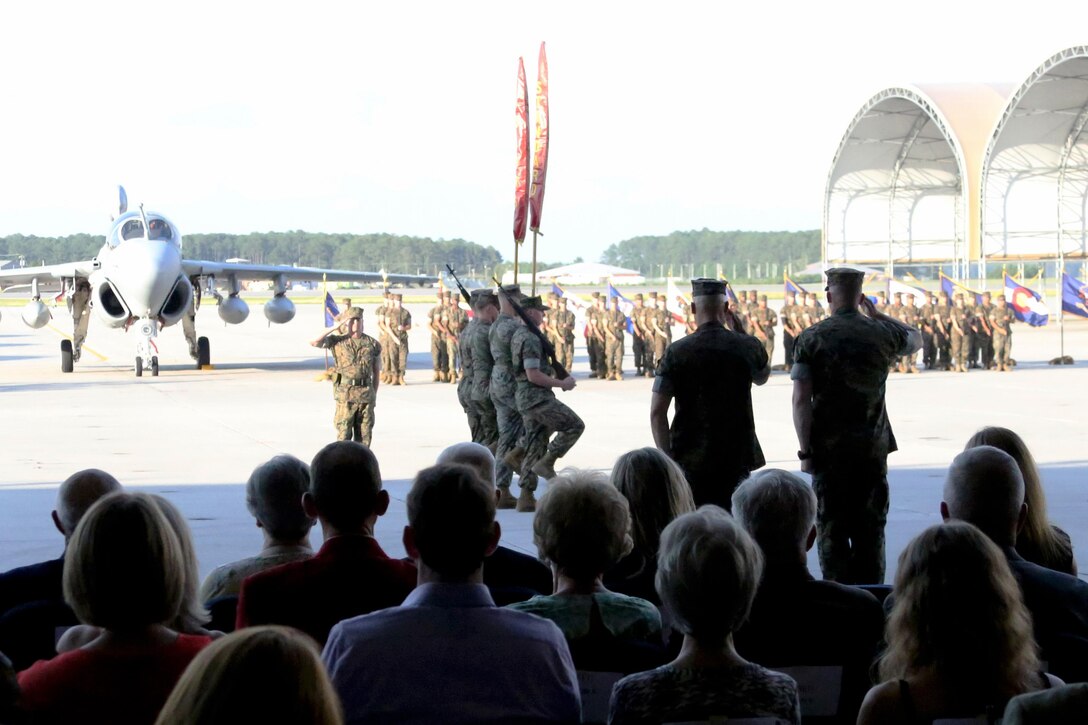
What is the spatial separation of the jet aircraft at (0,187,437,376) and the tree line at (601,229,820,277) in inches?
3992

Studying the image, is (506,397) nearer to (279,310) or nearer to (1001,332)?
(1001,332)

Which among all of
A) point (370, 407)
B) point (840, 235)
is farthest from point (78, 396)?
point (840, 235)

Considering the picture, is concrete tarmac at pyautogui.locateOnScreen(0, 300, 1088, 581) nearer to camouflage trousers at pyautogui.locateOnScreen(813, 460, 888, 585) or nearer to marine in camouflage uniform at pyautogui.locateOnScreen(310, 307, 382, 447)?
marine in camouflage uniform at pyautogui.locateOnScreen(310, 307, 382, 447)

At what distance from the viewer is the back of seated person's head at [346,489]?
401 centimetres

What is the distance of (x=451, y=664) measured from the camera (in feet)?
9.61

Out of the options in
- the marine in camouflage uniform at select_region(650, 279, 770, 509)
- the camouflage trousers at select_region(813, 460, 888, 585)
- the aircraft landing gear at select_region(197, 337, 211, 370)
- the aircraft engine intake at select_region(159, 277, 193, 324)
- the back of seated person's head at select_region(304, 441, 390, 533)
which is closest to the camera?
the back of seated person's head at select_region(304, 441, 390, 533)

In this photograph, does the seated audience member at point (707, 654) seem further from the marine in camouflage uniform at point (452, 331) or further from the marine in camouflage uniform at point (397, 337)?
the marine in camouflage uniform at point (452, 331)

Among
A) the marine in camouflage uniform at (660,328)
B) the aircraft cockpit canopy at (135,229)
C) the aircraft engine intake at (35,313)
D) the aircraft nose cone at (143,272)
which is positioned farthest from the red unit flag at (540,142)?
the aircraft engine intake at (35,313)

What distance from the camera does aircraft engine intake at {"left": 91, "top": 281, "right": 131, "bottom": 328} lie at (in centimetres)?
2472

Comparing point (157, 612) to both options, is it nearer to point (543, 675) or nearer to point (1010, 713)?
point (543, 675)

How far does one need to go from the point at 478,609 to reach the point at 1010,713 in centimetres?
122

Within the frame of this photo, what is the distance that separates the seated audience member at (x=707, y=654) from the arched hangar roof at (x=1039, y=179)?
147ft

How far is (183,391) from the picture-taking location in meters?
22.0

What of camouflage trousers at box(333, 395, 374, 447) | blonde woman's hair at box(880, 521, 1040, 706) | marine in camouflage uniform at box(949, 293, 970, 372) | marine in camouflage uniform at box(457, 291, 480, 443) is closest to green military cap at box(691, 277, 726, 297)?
marine in camouflage uniform at box(457, 291, 480, 443)
